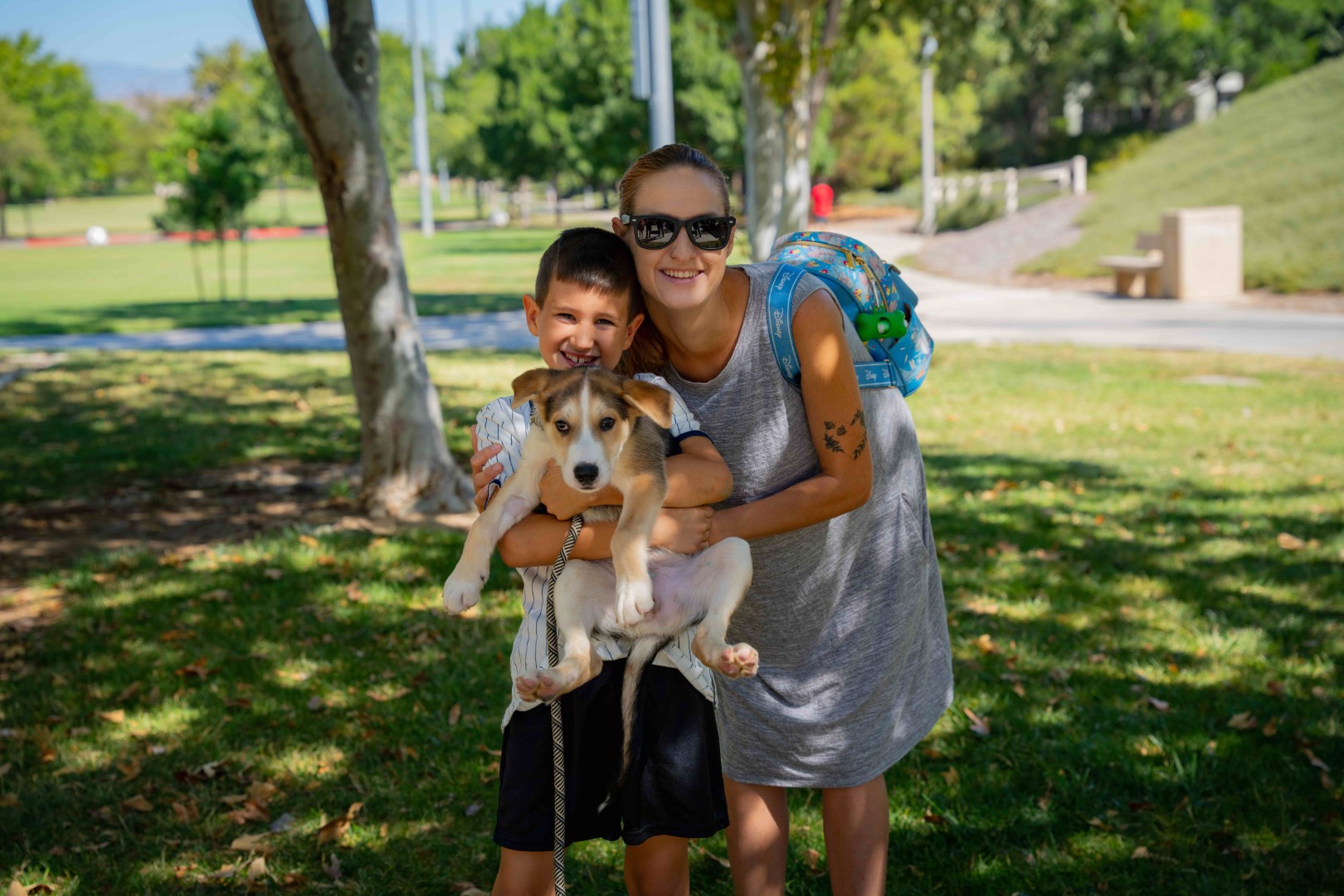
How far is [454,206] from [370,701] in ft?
338

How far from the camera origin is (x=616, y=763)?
2.72 meters

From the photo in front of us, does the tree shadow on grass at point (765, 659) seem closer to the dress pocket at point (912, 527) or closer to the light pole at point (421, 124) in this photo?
the dress pocket at point (912, 527)

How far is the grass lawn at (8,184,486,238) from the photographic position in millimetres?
72312

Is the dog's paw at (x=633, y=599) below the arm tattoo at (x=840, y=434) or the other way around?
below

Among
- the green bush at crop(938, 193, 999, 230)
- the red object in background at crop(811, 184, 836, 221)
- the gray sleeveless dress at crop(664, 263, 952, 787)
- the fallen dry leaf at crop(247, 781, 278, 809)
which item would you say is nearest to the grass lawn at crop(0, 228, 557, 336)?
the red object in background at crop(811, 184, 836, 221)

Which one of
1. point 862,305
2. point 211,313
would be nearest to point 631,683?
point 862,305

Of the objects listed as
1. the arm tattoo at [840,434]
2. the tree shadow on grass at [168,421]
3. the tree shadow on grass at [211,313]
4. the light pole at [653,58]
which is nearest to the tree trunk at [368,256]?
the tree shadow on grass at [168,421]

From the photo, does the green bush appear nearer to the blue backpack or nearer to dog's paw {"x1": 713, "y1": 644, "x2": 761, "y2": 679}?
the blue backpack

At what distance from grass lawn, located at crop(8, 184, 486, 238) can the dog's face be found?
59940 mm

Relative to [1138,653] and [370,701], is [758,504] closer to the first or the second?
[370,701]

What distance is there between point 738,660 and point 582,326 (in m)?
0.86

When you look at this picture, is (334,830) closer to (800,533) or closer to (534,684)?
(534,684)

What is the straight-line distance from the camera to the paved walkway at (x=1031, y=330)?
610 inches

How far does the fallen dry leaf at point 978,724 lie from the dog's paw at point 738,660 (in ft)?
8.55
